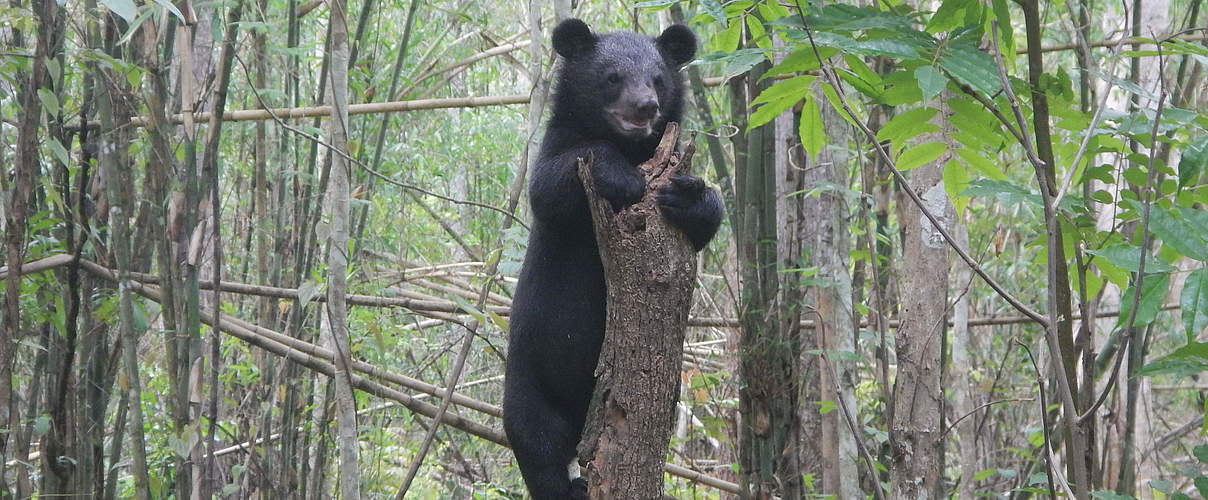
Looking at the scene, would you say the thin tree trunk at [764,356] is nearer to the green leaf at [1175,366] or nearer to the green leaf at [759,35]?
the green leaf at [759,35]

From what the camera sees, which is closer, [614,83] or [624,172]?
[624,172]

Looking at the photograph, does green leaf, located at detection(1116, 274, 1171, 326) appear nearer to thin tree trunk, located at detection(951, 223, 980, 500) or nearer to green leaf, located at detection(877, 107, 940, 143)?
green leaf, located at detection(877, 107, 940, 143)

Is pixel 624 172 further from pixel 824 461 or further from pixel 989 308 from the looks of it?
pixel 989 308

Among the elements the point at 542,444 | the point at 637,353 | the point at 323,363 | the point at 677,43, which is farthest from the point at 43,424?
the point at 677,43

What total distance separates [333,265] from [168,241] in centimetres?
72

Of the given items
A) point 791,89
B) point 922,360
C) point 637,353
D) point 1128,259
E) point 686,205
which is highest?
point 791,89

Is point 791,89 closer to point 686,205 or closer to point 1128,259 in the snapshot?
point 686,205

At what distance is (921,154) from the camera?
2.63 m

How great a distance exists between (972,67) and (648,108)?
1722 millimetres

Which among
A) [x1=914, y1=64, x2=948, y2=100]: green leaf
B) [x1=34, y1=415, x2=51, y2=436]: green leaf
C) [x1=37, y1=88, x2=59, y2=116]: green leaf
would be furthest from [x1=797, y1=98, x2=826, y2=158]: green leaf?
[x1=34, y1=415, x2=51, y2=436]: green leaf

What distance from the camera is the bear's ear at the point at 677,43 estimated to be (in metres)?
4.16

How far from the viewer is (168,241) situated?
3.99 metres

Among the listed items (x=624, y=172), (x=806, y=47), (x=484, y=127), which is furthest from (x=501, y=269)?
(x=484, y=127)

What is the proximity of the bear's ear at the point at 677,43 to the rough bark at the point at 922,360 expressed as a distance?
1106 millimetres
